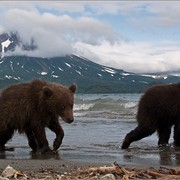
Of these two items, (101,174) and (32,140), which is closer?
(101,174)

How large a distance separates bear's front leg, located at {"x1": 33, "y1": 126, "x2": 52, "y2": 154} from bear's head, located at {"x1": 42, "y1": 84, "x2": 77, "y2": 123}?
0.48 meters

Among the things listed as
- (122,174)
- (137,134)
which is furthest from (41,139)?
(122,174)

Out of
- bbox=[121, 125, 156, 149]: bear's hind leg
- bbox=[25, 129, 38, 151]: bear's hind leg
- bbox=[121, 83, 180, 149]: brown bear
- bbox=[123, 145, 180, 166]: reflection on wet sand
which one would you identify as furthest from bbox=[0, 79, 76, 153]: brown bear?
bbox=[121, 83, 180, 149]: brown bear

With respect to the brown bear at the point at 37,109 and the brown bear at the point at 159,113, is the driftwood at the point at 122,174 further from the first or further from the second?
the brown bear at the point at 159,113

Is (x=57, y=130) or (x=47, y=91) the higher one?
(x=47, y=91)

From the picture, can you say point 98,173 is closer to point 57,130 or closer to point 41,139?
point 41,139

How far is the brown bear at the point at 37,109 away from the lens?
11.8 m

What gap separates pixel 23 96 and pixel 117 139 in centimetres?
505

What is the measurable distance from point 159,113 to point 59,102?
3.30 meters

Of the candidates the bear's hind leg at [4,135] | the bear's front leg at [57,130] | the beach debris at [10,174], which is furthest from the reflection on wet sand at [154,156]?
the beach debris at [10,174]

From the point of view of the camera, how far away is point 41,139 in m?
11.9

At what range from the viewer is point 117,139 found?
1625 cm

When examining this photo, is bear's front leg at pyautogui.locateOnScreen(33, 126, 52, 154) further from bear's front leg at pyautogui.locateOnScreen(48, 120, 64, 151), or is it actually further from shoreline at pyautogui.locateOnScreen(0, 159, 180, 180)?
shoreline at pyautogui.locateOnScreen(0, 159, 180, 180)

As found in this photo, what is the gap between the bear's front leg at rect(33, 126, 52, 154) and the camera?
38.9ft
